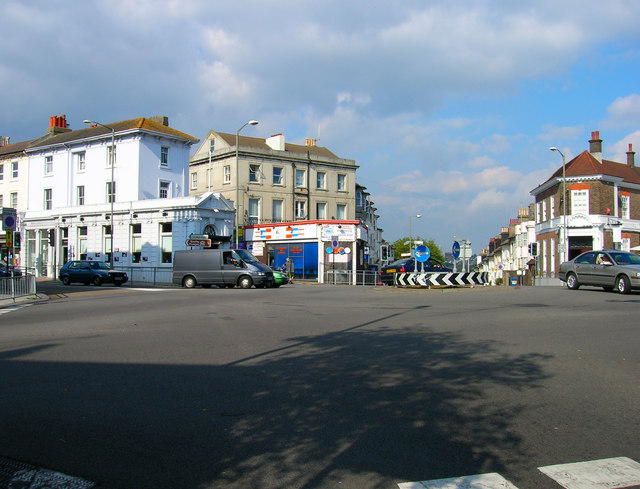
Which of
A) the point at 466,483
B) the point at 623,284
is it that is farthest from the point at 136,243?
the point at 466,483

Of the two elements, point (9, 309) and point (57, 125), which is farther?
point (57, 125)

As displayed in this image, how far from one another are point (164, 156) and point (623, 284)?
36.5 metres

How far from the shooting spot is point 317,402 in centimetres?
588

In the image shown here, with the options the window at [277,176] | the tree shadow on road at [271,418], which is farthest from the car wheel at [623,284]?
the window at [277,176]

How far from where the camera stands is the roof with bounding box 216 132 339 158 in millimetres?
58100

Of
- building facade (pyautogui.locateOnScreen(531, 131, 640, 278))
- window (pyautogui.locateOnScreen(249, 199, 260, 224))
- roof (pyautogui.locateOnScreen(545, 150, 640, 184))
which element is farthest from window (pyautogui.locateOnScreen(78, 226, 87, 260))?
roof (pyautogui.locateOnScreen(545, 150, 640, 184))

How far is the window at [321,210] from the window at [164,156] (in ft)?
60.0

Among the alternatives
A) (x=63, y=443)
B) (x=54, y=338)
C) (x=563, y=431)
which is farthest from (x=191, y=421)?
(x=54, y=338)

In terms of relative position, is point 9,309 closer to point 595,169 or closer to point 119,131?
point 119,131

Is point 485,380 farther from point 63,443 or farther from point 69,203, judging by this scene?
point 69,203

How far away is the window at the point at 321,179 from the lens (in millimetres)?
59622

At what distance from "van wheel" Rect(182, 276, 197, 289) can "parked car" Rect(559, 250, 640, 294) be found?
18.6 metres

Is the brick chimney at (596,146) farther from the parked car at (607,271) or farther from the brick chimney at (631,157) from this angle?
the parked car at (607,271)

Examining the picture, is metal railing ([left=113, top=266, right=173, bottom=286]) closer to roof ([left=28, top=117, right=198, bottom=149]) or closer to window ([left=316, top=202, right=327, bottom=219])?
roof ([left=28, top=117, right=198, bottom=149])
